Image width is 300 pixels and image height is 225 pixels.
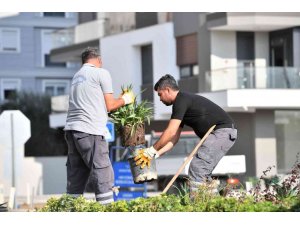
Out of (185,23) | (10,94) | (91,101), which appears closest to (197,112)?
(91,101)

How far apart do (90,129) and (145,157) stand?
0.71 metres

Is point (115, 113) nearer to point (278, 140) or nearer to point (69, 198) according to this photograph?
point (69, 198)

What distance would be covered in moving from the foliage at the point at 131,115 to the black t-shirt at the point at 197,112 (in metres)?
0.48

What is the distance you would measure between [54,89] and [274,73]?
96.6ft

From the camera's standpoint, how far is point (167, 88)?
10.5m

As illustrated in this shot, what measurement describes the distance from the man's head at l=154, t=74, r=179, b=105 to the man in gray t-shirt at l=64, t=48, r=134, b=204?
0.45 meters

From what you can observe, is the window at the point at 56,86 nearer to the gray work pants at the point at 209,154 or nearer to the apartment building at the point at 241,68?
the apartment building at the point at 241,68

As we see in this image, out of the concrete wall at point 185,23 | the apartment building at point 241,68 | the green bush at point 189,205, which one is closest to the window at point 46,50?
the apartment building at point 241,68

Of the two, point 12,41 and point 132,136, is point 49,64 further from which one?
point 132,136

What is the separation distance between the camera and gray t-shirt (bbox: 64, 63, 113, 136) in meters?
10.2

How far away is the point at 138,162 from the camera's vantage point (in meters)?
10.4
